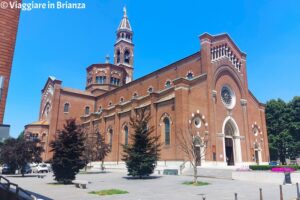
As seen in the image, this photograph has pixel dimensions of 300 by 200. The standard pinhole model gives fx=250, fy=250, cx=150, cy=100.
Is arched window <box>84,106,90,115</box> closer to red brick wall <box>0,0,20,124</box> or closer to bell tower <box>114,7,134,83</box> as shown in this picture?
bell tower <box>114,7,134,83</box>

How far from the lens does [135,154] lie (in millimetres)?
22781

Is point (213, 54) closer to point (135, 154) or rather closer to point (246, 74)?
point (246, 74)

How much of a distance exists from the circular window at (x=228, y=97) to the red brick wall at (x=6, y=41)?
30973 millimetres

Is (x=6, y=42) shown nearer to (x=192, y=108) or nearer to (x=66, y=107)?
(x=192, y=108)

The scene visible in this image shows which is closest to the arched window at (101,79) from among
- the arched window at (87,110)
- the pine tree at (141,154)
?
the arched window at (87,110)

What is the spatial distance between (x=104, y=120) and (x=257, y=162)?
82.3 feet

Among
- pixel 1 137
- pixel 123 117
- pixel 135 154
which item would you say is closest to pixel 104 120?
pixel 123 117

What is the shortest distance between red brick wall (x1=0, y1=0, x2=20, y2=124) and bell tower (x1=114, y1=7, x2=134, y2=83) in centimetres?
5479

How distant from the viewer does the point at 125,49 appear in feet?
213

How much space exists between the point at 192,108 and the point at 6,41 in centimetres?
2436

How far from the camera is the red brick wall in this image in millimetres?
7832

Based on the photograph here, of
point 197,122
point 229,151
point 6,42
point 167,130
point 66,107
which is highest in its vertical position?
point 66,107

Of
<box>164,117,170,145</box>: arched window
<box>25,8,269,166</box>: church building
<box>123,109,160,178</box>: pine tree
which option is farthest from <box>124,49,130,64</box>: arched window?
<box>123,109,160,178</box>: pine tree

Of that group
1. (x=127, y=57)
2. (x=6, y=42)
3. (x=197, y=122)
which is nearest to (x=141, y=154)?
(x=197, y=122)
